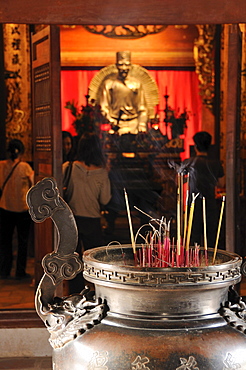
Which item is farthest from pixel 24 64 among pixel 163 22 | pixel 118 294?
pixel 118 294

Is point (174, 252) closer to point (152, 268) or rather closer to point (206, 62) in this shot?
→ point (152, 268)

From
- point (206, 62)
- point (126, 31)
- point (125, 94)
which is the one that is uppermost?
point (126, 31)

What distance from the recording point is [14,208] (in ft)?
20.4

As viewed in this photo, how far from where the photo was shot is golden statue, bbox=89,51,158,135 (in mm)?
8336

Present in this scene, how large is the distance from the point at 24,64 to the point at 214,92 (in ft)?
7.41

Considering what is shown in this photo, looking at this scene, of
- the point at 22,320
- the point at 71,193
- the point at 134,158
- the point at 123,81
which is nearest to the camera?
the point at 22,320

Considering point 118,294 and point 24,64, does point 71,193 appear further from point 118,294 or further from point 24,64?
point 118,294

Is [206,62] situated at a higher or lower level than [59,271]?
higher

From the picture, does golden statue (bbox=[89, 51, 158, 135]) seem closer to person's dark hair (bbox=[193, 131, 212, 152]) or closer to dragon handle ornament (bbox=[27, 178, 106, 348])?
person's dark hair (bbox=[193, 131, 212, 152])

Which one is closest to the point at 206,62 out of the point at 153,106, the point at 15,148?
the point at 153,106

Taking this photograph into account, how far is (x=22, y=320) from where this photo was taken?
171 inches

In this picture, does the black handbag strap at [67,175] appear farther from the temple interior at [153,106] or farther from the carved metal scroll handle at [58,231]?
the carved metal scroll handle at [58,231]

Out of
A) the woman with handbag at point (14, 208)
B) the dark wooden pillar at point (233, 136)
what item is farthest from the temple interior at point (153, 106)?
the dark wooden pillar at point (233, 136)

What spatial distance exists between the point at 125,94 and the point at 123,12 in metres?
4.45
